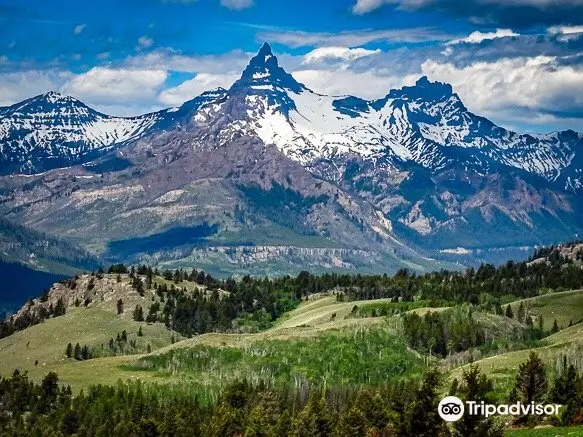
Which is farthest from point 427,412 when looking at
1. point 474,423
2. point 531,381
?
point 531,381

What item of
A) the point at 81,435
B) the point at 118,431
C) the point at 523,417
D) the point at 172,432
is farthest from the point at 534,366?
the point at 81,435

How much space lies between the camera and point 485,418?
89125 millimetres

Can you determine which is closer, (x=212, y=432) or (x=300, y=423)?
(x=300, y=423)

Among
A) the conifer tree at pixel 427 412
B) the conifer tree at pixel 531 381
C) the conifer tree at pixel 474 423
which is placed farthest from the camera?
the conifer tree at pixel 531 381

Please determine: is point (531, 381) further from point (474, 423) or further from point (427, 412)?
point (474, 423)

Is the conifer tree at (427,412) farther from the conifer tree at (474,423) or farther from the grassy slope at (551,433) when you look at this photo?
the grassy slope at (551,433)

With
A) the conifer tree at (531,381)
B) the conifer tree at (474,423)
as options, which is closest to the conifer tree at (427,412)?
the conifer tree at (474,423)

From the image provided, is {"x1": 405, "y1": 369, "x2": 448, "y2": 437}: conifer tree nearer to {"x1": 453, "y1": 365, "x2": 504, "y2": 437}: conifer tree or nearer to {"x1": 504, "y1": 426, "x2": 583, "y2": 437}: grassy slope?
{"x1": 453, "y1": 365, "x2": 504, "y2": 437}: conifer tree

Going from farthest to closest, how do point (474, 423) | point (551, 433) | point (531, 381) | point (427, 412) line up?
1. point (531, 381)
2. point (427, 412)
3. point (551, 433)
4. point (474, 423)

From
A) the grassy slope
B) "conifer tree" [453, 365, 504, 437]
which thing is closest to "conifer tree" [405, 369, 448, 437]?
"conifer tree" [453, 365, 504, 437]

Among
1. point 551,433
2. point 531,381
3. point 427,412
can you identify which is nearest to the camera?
point 551,433

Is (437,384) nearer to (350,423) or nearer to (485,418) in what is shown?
(485,418)

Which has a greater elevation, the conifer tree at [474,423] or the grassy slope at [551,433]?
the conifer tree at [474,423]

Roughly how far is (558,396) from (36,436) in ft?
338
